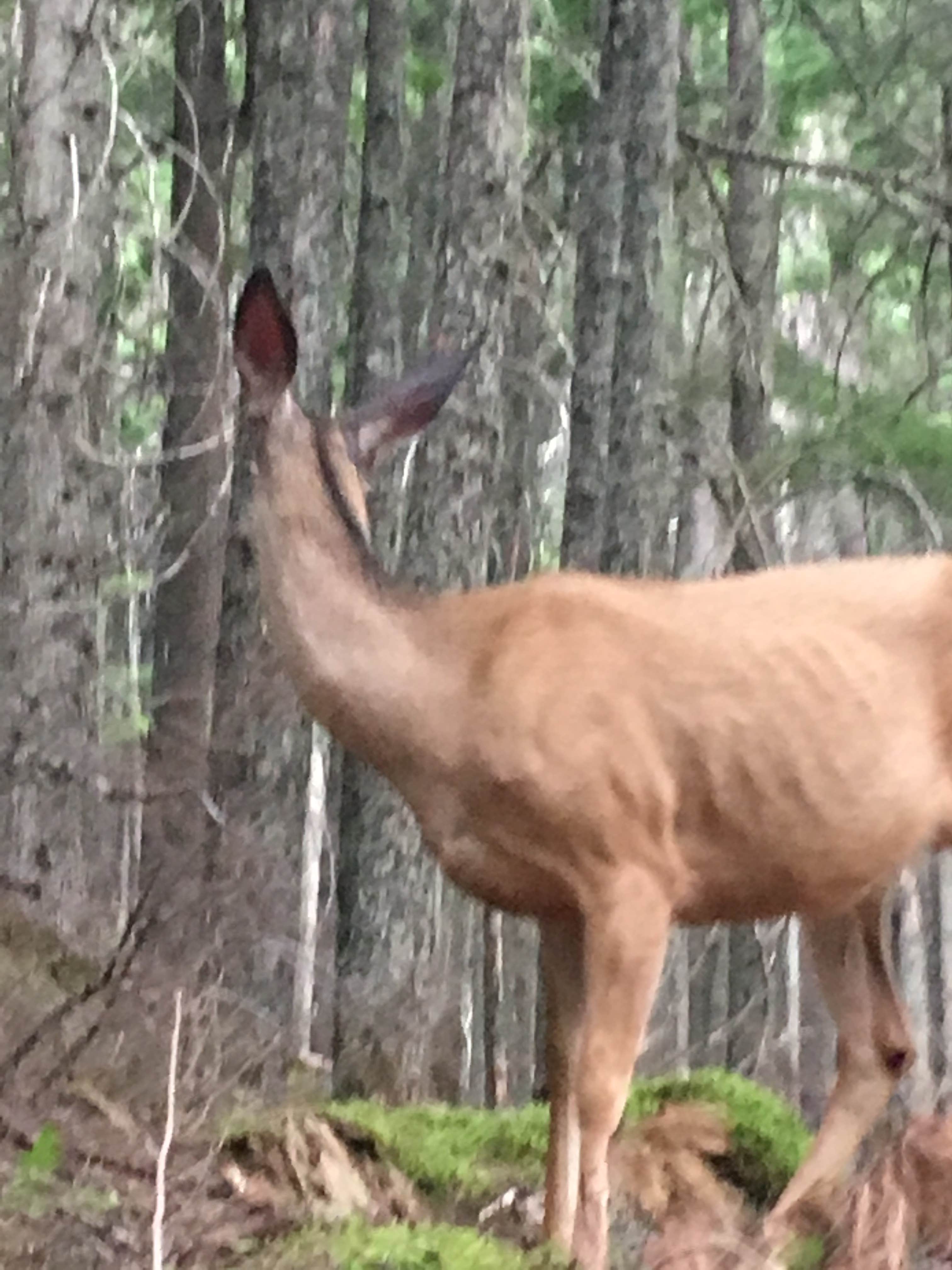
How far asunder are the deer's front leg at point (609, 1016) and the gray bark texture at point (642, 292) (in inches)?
114

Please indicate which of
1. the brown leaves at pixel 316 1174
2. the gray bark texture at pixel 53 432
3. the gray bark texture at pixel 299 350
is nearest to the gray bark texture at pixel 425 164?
the gray bark texture at pixel 299 350

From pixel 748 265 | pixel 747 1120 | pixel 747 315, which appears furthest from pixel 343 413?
pixel 748 265

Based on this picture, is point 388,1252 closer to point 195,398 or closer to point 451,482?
point 451,482

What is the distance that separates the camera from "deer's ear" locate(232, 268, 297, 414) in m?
3.95

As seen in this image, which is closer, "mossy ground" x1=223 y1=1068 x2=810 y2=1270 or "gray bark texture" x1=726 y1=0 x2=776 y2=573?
"mossy ground" x1=223 y1=1068 x2=810 y2=1270

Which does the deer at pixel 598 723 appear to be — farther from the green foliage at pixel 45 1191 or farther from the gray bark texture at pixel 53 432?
the gray bark texture at pixel 53 432

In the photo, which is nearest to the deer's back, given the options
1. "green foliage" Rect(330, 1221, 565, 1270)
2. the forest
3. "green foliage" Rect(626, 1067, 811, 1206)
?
the forest

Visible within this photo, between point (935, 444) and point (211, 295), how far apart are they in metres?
3.34

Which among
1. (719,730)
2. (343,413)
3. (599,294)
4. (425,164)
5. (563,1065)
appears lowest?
(563,1065)

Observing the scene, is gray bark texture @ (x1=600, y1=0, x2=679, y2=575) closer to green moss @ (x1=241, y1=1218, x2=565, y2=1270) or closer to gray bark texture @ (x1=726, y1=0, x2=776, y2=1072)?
gray bark texture @ (x1=726, y1=0, x2=776, y2=1072)

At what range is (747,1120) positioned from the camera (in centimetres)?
568

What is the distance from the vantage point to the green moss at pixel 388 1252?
357cm

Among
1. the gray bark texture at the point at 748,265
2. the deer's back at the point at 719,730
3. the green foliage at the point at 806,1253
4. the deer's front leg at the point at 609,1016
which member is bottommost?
the green foliage at the point at 806,1253

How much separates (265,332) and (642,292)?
10.6 feet
